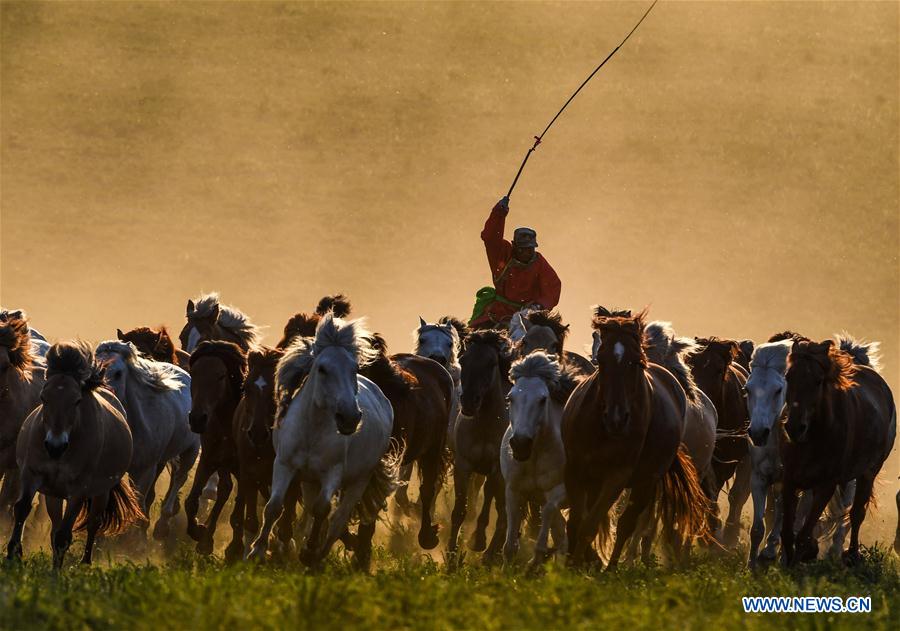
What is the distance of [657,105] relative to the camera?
128 m

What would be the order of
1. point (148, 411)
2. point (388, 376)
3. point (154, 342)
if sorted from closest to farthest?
point (388, 376), point (148, 411), point (154, 342)

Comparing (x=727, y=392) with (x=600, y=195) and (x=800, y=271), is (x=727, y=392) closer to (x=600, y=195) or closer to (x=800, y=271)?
(x=800, y=271)

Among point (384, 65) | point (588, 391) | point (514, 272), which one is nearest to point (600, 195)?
point (384, 65)

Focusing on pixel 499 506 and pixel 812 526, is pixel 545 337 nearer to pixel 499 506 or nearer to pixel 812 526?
pixel 499 506

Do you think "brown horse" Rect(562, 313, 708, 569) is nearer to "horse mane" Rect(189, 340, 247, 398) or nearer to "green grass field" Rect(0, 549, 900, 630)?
"green grass field" Rect(0, 549, 900, 630)

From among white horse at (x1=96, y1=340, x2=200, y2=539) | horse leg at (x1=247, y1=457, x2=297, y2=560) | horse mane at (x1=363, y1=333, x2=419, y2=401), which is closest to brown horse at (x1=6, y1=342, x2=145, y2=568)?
horse leg at (x1=247, y1=457, x2=297, y2=560)

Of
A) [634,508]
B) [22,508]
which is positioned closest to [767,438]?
[634,508]

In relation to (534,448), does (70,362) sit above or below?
above

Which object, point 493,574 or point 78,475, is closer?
point 493,574

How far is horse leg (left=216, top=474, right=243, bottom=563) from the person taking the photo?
13.5 metres

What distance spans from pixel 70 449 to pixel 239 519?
155cm

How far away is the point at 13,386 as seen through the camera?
1551 cm

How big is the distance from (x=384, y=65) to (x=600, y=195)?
90.5 feet

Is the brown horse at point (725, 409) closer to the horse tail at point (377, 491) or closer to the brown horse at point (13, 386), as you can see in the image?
the horse tail at point (377, 491)
